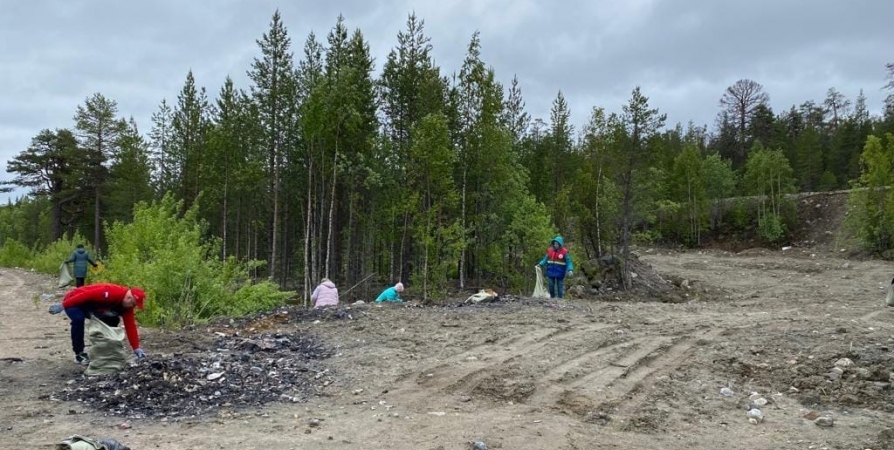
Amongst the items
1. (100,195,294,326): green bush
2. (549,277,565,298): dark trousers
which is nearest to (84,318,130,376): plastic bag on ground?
(100,195,294,326): green bush

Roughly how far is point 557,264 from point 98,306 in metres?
10.7

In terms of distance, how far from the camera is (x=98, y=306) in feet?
25.2

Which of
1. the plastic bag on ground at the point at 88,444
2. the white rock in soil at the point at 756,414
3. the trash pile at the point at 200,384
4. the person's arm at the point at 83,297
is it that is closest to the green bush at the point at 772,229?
the white rock in soil at the point at 756,414

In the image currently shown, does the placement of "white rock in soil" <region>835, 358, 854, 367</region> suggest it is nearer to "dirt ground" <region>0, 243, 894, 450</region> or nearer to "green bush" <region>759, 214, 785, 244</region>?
"dirt ground" <region>0, 243, 894, 450</region>

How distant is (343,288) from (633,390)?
23.0 meters

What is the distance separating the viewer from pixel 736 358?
8.23 m

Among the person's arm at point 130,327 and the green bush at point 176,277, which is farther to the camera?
the green bush at point 176,277

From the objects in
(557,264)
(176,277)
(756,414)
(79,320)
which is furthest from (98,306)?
(557,264)

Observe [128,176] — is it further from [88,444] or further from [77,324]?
[88,444]

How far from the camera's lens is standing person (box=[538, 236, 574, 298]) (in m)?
15.2

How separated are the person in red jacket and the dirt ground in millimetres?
532

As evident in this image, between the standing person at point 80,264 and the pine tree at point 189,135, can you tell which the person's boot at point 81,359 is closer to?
the standing person at point 80,264

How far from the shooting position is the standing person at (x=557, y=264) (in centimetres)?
1524

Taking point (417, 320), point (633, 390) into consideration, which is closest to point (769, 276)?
point (417, 320)
